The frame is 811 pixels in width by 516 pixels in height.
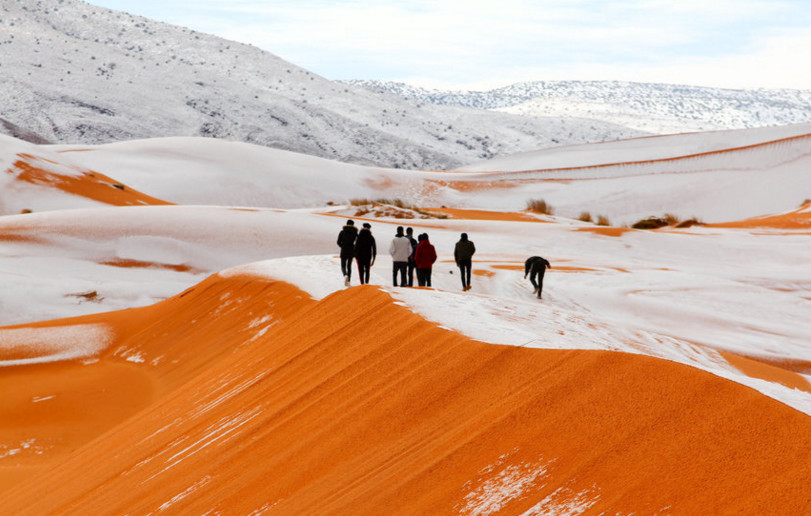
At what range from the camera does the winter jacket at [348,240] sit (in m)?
9.49

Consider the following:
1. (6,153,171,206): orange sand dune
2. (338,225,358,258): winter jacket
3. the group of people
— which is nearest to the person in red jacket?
the group of people

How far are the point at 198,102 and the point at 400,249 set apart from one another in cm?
5811

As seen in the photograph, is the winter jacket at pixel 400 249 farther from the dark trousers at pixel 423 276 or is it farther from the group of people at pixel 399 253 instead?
the dark trousers at pixel 423 276

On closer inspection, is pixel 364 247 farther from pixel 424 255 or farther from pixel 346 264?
pixel 346 264

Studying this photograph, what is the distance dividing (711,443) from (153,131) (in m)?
58.7

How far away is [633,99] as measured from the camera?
470ft

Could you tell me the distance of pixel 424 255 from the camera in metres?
9.32

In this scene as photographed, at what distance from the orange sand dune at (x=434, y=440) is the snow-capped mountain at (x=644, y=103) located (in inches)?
3498

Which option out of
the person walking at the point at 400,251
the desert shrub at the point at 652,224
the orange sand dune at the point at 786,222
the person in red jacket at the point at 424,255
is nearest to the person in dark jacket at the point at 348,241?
the person walking at the point at 400,251

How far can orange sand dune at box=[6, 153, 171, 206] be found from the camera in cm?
2206

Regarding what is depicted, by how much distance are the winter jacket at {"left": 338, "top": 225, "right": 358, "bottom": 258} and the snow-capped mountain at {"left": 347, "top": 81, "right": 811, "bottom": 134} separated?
84052 mm

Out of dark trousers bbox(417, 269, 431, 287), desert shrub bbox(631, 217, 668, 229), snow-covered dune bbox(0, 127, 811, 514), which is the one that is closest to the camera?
snow-covered dune bbox(0, 127, 811, 514)

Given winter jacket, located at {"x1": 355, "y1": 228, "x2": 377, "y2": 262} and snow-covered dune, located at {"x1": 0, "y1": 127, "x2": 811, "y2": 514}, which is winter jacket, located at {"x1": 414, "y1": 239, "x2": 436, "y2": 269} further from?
snow-covered dune, located at {"x1": 0, "y1": 127, "x2": 811, "y2": 514}

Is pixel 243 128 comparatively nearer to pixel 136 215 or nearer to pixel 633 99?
pixel 136 215
